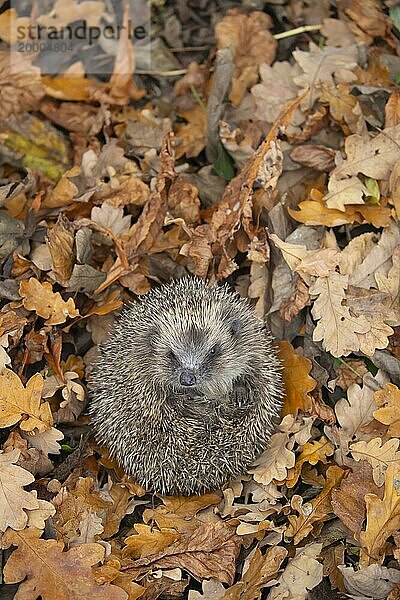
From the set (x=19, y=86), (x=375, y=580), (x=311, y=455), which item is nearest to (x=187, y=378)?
(x=311, y=455)

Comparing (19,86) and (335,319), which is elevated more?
(19,86)

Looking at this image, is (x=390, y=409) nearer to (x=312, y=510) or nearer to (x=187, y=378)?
(x=312, y=510)

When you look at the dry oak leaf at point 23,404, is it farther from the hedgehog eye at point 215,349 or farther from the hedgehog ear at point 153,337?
the hedgehog eye at point 215,349

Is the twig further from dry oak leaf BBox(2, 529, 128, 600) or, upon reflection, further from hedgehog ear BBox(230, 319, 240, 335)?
dry oak leaf BBox(2, 529, 128, 600)

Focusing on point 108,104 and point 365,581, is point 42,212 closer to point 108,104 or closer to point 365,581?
point 108,104

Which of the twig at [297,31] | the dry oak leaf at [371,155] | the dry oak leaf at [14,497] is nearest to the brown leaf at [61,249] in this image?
the dry oak leaf at [14,497]

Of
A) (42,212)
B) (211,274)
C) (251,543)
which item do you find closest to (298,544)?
(251,543)
